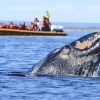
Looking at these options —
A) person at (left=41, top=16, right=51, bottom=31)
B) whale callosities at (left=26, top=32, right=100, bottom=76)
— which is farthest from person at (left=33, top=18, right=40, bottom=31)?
whale callosities at (left=26, top=32, right=100, bottom=76)

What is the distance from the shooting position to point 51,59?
51.0 feet

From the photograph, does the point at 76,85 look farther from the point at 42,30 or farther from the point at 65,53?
the point at 42,30

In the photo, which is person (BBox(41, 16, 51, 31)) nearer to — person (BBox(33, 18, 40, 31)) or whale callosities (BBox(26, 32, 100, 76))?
person (BBox(33, 18, 40, 31))

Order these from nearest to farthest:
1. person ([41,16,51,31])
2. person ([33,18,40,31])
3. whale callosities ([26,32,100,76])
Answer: whale callosities ([26,32,100,76]), person ([41,16,51,31]), person ([33,18,40,31])

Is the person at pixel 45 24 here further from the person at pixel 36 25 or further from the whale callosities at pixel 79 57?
the whale callosities at pixel 79 57

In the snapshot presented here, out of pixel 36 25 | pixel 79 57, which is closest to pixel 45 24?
pixel 36 25

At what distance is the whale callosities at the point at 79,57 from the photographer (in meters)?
15.2

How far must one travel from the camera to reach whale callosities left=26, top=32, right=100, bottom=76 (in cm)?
1523

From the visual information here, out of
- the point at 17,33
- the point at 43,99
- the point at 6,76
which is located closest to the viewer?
the point at 43,99

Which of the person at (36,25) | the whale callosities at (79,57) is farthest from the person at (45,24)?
the whale callosities at (79,57)

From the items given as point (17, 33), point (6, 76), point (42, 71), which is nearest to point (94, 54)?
point (42, 71)

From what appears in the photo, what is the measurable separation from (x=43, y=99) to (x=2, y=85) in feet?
8.71

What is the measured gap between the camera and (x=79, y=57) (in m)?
15.4

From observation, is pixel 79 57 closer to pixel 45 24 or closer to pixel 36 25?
pixel 45 24
